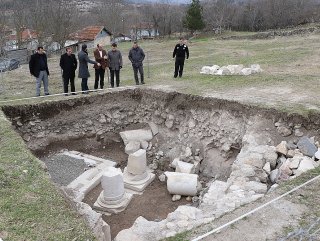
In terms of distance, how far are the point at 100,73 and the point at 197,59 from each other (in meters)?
8.49

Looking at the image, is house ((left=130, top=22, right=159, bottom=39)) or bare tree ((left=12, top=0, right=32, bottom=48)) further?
house ((left=130, top=22, right=159, bottom=39))

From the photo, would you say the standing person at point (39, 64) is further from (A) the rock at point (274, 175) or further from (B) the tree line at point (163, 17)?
(B) the tree line at point (163, 17)

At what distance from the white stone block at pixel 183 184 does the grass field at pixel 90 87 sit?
3.13 meters

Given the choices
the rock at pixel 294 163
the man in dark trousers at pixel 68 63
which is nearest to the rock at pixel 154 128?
the man in dark trousers at pixel 68 63

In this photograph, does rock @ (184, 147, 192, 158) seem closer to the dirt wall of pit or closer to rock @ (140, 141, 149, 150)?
the dirt wall of pit

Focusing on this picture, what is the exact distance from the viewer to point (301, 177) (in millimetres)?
6312

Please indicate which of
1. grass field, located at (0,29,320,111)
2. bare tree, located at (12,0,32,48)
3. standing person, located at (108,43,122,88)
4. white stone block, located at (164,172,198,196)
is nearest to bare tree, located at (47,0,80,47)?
bare tree, located at (12,0,32,48)

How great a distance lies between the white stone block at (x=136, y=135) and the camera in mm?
11938

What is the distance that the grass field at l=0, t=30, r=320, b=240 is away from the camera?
4910mm

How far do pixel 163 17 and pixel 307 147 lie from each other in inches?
1891

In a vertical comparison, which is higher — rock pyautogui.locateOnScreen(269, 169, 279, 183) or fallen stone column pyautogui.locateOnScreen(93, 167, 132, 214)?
rock pyautogui.locateOnScreen(269, 169, 279, 183)

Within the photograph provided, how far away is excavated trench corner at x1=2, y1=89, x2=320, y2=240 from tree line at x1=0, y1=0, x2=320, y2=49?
2330 cm

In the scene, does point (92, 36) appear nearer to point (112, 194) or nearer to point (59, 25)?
point (59, 25)

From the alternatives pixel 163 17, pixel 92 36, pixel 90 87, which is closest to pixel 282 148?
pixel 90 87
